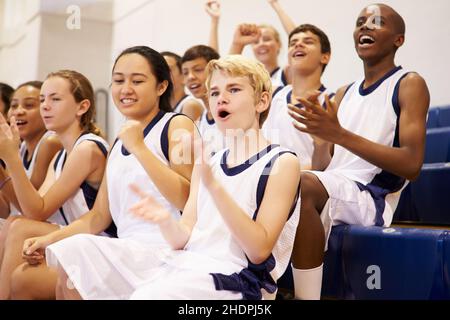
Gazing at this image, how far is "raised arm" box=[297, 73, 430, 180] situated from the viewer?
5.44 ft

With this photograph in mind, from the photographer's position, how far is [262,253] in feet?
4.44

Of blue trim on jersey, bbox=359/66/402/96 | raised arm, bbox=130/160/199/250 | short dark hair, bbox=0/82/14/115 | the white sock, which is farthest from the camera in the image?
short dark hair, bbox=0/82/14/115

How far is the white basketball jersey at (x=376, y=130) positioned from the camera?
1935 mm

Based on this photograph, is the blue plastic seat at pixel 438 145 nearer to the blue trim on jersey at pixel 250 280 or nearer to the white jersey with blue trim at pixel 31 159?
the blue trim on jersey at pixel 250 280

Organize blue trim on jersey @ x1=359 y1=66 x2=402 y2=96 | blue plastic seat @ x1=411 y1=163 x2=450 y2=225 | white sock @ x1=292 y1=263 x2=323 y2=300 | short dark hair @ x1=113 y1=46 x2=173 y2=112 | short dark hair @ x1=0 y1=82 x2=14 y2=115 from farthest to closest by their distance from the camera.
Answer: short dark hair @ x1=0 y1=82 x2=14 y2=115, blue plastic seat @ x1=411 y1=163 x2=450 y2=225, blue trim on jersey @ x1=359 y1=66 x2=402 y2=96, short dark hair @ x1=113 y1=46 x2=173 y2=112, white sock @ x1=292 y1=263 x2=323 y2=300

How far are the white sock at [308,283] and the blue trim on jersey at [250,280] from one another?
21 centimetres

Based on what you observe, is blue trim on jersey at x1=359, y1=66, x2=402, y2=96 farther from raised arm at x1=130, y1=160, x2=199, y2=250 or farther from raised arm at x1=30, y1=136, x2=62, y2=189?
raised arm at x1=30, y1=136, x2=62, y2=189

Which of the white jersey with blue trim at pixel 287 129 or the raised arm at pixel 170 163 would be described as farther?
the white jersey with blue trim at pixel 287 129

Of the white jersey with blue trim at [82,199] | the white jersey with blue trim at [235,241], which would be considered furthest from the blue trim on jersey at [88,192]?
the white jersey with blue trim at [235,241]

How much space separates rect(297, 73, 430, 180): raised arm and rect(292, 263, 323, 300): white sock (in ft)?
1.19

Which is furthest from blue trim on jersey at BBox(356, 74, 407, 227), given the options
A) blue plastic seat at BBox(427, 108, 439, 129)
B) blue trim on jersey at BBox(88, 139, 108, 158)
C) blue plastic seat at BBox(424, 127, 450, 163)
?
blue plastic seat at BBox(427, 108, 439, 129)

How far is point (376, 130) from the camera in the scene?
198 cm

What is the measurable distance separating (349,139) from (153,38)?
356cm
